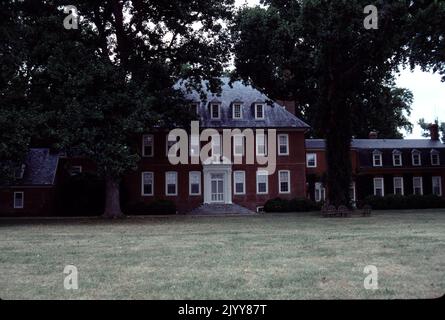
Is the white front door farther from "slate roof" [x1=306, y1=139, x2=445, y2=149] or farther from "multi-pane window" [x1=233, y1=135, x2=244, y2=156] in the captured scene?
"slate roof" [x1=306, y1=139, x2=445, y2=149]

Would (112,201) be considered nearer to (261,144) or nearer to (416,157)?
(261,144)

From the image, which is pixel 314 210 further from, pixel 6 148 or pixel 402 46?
pixel 6 148

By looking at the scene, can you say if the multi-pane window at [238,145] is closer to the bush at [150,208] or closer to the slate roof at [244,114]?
the slate roof at [244,114]

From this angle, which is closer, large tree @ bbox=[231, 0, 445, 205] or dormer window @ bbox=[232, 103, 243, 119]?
large tree @ bbox=[231, 0, 445, 205]

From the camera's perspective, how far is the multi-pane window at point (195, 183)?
41.9 m

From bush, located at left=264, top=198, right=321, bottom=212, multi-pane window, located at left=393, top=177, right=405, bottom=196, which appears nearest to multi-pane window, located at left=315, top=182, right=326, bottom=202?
bush, located at left=264, top=198, right=321, bottom=212

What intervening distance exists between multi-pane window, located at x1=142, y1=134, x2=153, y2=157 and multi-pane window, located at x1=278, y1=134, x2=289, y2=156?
1095 cm

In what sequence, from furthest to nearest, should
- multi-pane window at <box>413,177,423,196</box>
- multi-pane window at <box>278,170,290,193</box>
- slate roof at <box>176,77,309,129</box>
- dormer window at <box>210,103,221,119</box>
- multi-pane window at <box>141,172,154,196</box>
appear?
multi-pane window at <box>413,177,423,196</box> < multi-pane window at <box>278,170,290,193</box> < dormer window at <box>210,103,221,119</box> < slate roof at <box>176,77,309,129</box> < multi-pane window at <box>141,172,154,196</box>

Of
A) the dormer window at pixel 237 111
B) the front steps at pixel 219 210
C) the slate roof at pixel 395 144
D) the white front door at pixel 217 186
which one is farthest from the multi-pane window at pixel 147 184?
the slate roof at pixel 395 144

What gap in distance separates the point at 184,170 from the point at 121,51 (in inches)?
550

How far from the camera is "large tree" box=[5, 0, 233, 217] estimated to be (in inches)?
1050

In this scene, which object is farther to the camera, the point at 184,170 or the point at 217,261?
the point at 184,170

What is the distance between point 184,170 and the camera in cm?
4206
